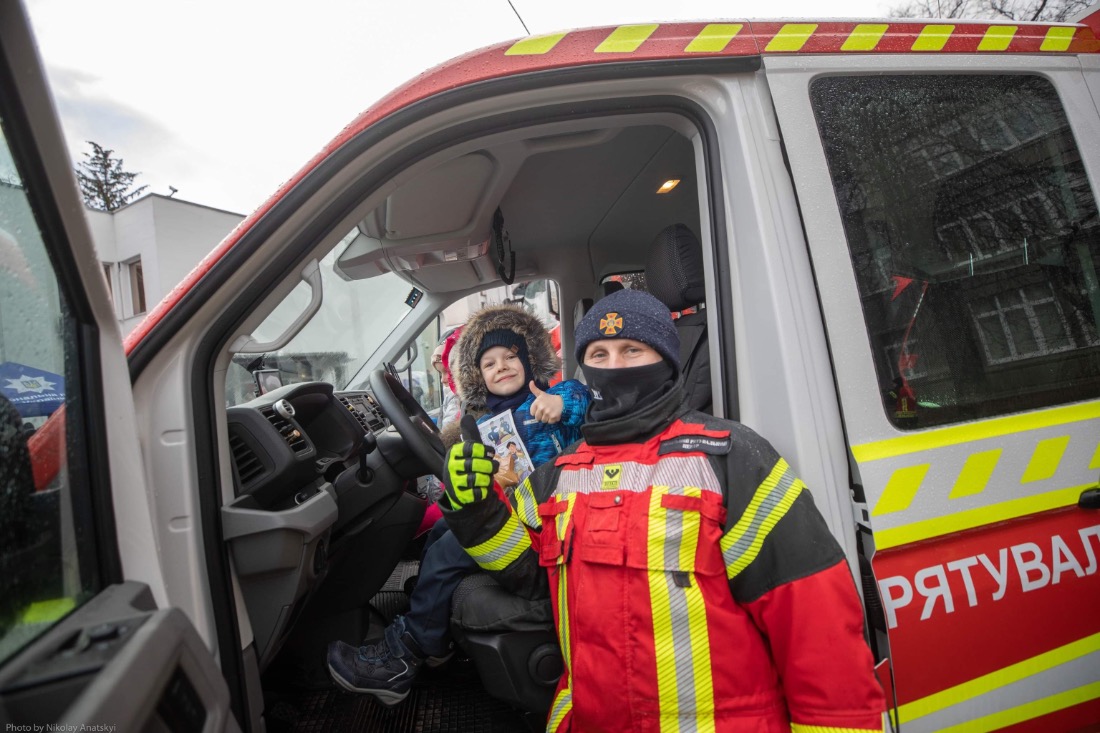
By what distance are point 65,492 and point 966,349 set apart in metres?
1.61

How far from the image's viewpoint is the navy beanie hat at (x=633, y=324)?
1.36m

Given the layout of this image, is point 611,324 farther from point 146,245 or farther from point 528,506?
point 146,245

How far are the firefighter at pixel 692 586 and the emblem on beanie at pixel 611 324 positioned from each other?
10cm

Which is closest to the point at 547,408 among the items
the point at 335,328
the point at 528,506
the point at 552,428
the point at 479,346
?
the point at 552,428

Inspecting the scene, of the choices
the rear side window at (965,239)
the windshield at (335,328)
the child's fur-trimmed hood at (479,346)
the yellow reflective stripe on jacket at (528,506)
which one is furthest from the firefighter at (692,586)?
the windshield at (335,328)

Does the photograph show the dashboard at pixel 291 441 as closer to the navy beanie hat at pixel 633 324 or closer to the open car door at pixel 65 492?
the open car door at pixel 65 492

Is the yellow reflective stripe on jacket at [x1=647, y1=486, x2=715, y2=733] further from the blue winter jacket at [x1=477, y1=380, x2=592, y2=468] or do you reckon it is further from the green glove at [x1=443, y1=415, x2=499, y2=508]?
the blue winter jacket at [x1=477, y1=380, x2=592, y2=468]

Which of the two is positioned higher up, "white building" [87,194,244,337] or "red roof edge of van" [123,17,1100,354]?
"white building" [87,194,244,337]

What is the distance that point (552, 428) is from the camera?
2115 mm

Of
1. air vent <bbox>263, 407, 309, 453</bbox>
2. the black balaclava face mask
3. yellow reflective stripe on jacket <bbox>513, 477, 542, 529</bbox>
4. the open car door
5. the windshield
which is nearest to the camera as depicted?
the open car door

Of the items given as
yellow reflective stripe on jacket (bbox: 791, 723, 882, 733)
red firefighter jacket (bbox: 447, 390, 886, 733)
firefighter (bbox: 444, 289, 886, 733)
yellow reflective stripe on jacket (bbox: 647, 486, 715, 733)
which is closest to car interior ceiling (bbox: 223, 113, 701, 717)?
firefighter (bbox: 444, 289, 886, 733)

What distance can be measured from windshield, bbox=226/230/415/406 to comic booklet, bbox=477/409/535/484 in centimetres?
96

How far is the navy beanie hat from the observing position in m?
1.36

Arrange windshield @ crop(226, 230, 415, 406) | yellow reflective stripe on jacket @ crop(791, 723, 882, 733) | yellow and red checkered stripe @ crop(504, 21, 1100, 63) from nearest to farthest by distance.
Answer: yellow reflective stripe on jacket @ crop(791, 723, 882, 733) → yellow and red checkered stripe @ crop(504, 21, 1100, 63) → windshield @ crop(226, 230, 415, 406)
